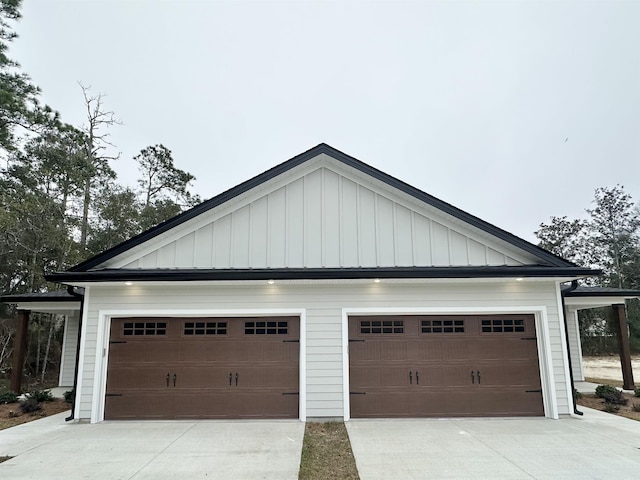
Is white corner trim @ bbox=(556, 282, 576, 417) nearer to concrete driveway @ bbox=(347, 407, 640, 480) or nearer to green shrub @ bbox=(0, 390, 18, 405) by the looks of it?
concrete driveway @ bbox=(347, 407, 640, 480)

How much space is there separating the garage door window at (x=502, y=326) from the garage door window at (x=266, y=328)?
388 centimetres

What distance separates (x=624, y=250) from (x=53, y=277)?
110 feet

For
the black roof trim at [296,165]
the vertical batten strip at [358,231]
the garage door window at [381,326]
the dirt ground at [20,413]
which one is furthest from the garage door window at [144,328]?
the vertical batten strip at [358,231]

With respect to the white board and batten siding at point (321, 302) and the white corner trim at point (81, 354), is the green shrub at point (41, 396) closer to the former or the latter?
the white corner trim at point (81, 354)

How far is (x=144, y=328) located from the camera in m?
7.43

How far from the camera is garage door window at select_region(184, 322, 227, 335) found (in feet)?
24.2

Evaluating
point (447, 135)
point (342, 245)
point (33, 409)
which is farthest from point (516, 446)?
point (447, 135)

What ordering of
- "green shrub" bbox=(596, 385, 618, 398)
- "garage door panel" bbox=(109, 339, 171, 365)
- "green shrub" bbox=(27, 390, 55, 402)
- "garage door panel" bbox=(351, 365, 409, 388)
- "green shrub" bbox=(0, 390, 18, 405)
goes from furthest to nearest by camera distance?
"green shrub" bbox=(0, 390, 18, 405)
"green shrub" bbox=(27, 390, 55, 402)
"green shrub" bbox=(596, 385, 618, 398)
"garage door panel" bbox=(109, 339, 171, 365)
"garage door panel" bbox=(351, 365, 409, 388)

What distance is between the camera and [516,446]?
533cm

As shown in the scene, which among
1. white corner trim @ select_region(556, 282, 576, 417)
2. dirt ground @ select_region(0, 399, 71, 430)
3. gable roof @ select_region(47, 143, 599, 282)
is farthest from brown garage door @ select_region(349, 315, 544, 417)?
dirt ground @ select_region(0, 399, 71, 430)

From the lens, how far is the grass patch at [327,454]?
441cm

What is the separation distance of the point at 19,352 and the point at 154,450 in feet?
24.0

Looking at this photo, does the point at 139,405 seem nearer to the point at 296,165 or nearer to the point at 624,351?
the point at 296,165

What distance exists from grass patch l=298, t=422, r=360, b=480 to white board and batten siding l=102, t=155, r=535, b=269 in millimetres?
2909
